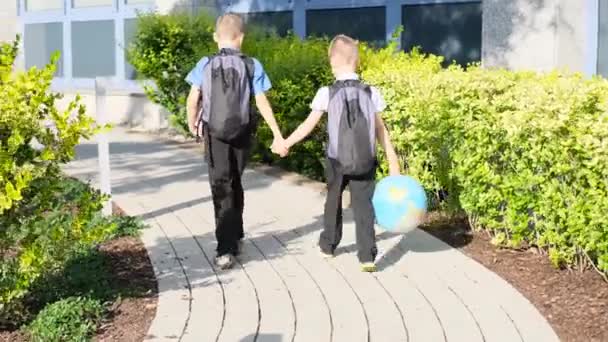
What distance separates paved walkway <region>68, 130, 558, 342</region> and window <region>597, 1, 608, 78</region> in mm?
3226

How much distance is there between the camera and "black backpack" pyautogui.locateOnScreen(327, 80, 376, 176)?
20.4ft

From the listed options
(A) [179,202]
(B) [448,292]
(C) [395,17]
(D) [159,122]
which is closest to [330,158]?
(B) [448,292]

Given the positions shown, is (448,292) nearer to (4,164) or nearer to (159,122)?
(4,164)

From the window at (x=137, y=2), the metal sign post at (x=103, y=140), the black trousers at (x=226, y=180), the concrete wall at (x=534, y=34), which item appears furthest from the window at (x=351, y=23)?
the black trousers at (x=226, y=180)

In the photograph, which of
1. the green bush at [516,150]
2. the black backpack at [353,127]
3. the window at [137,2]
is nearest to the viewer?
the green bush at [516,150]

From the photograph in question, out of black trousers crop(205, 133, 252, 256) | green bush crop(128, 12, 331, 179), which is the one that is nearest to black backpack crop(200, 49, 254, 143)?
black trousers crop(205, 133, 252, 256)

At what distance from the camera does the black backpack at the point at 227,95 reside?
20.6 feet

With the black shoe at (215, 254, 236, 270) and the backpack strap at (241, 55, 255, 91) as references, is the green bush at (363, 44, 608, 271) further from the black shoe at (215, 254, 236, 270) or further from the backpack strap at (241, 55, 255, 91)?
the black shoe at (215, 254, 236, 270)

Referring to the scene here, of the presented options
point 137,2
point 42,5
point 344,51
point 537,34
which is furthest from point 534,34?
point 42,5

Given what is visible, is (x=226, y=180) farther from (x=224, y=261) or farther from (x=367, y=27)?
(x=367, y=27)

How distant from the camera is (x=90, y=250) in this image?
22.0 ft

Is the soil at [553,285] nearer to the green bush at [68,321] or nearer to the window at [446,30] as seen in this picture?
the green bush at [68,321]

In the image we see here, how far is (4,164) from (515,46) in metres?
6.83

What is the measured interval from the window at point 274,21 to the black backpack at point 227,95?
7484 mm
